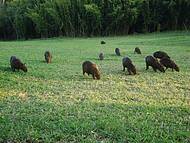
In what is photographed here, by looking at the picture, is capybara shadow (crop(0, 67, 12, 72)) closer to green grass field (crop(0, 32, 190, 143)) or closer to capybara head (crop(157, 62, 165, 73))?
green grass field (crop(0, 32, 190, 143))

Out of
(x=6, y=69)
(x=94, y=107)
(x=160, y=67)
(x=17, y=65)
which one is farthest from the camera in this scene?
(x=160, y=67)

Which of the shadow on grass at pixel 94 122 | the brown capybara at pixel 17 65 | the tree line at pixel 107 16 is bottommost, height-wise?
the shadow on grass at pixel 94 122

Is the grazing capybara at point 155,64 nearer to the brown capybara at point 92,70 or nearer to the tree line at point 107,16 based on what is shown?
the brown capybara at point 92,70

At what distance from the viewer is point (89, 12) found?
38375mm

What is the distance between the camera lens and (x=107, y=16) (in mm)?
38938

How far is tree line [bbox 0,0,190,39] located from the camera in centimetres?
3816

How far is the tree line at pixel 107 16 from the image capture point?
38156mm

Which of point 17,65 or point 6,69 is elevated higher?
point 17,65

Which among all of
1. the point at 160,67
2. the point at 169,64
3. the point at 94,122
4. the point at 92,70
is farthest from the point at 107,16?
the point at 94,122

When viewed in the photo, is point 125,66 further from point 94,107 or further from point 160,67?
point 94,107

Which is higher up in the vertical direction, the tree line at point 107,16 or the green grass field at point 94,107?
the tree line at point 107,16

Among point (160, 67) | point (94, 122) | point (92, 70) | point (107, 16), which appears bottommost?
point (94, 122)

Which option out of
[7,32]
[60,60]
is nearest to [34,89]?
[60,60]

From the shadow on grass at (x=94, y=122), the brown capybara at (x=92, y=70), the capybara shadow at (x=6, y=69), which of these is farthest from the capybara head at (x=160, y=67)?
the shadow on grass at (x=94, y=122)
